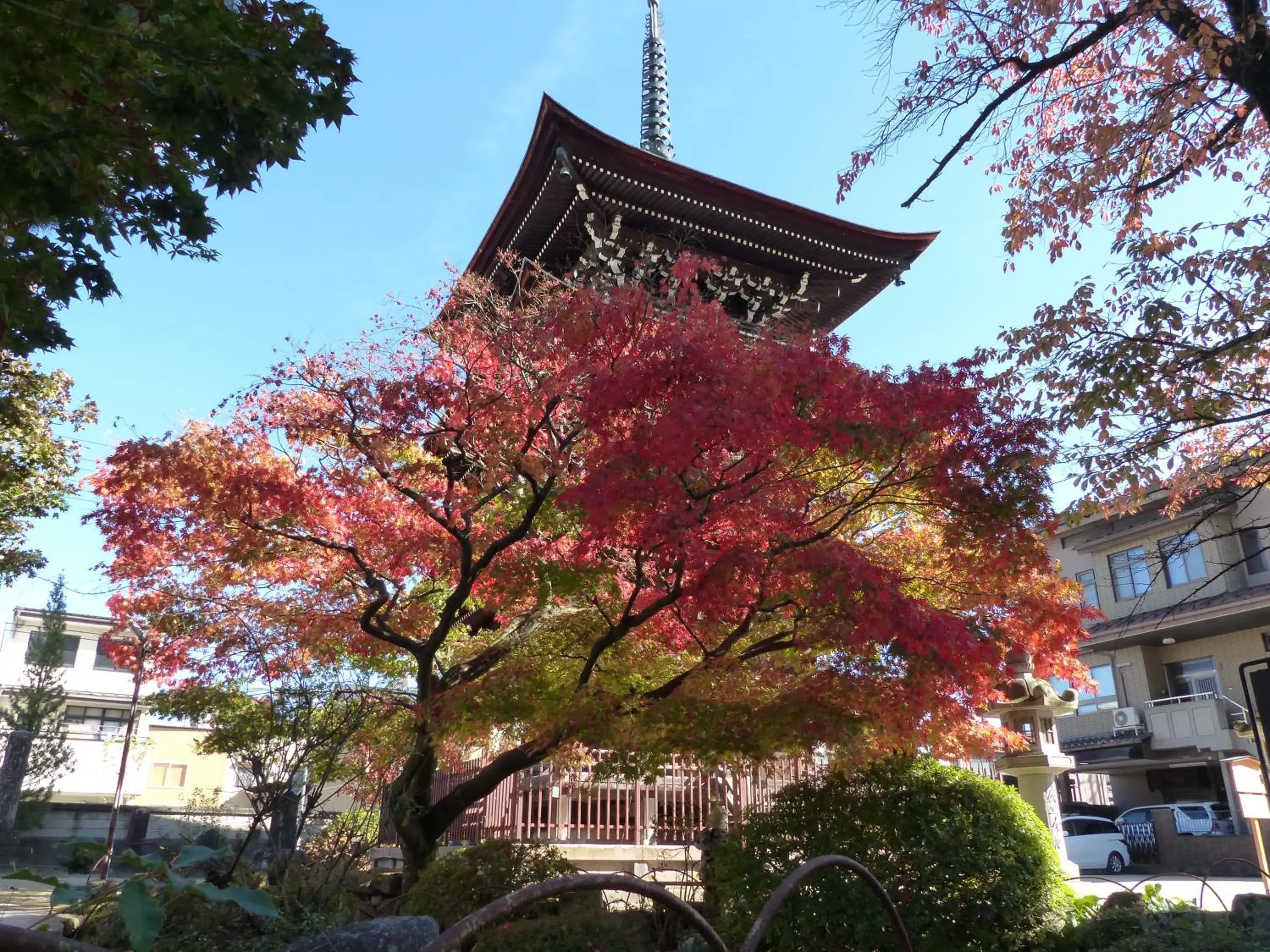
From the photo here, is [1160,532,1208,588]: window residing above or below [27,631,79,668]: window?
above

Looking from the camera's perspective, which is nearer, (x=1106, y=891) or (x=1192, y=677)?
(x=1106, y=891)

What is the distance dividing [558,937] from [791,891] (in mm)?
4597

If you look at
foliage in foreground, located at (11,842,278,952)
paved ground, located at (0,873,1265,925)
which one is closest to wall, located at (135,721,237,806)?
paved ground, located at (0,873,1265,925)

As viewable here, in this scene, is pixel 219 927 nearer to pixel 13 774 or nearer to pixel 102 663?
pixel 13 774

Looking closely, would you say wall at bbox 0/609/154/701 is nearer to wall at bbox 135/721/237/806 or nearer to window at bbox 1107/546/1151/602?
wall at bbox 135/721/237/806

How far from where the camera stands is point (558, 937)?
669cm

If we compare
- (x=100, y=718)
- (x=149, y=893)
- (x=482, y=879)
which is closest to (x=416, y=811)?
(x=482, y=879)

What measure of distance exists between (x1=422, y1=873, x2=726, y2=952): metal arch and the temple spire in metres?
22.4

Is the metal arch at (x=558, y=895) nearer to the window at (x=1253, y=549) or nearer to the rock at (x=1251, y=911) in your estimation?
the rock at (x=1251, y=911)

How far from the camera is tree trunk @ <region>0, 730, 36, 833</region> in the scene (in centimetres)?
2480

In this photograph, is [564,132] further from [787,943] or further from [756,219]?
[787,943]

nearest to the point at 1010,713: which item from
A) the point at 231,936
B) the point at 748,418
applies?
the point at 748,418

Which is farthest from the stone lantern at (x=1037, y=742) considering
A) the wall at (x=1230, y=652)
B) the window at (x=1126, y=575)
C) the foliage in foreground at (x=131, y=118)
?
the window at (x=1126, y=575)

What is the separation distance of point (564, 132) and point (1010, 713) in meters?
Answer: 9.33
